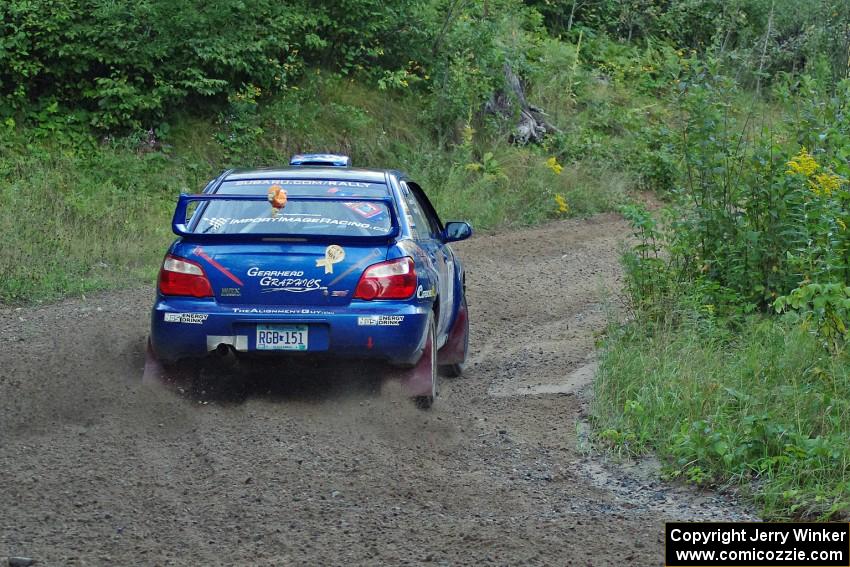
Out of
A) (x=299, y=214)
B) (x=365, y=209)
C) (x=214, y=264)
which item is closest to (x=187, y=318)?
(x=214, y=264)

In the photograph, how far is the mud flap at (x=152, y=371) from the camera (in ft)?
26.1

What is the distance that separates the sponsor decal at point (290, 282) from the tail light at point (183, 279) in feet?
1.26

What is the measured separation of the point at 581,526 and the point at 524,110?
17105mm

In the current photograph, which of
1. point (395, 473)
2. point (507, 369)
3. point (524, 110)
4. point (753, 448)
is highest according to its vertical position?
point (753, 448)

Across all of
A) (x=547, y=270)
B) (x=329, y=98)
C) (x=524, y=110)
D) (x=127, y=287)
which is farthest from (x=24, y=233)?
(x=524, y=110)

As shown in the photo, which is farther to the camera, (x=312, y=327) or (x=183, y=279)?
(x=183, y=279)

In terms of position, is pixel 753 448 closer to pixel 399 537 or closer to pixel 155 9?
pixel 399 537

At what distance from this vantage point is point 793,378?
23.6ft

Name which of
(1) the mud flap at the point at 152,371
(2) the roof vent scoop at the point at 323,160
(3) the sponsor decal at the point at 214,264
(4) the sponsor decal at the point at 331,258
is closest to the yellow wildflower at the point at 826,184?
(4) the sponsor decal at the point at 331,258

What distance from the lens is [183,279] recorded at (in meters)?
7.65

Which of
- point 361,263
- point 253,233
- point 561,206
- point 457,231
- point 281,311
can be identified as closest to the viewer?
point 281,311

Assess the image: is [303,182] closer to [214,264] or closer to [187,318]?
[214,264]

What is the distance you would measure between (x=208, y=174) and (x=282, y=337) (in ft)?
34.4

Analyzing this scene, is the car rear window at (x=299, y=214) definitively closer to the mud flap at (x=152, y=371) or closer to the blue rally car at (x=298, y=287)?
the blue rally car at (x=298, y=287)
